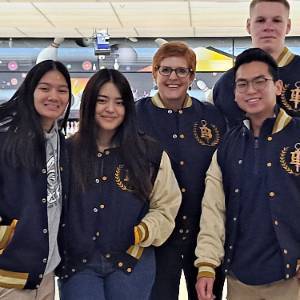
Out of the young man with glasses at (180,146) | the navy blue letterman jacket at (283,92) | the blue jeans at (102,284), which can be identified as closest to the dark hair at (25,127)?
the blue jeans at (102,284)

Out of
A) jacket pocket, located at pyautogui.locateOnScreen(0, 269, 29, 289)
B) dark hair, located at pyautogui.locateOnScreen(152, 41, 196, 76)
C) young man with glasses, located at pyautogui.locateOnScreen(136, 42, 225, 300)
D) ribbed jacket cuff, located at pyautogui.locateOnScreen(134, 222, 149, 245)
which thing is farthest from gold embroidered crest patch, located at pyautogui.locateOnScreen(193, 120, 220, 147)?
jacket pocket, located at pyautogui.locateOnScreen(0, 269, 29, 289)

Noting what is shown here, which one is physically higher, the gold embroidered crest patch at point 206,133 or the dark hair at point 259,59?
the dark hair at point 259,59

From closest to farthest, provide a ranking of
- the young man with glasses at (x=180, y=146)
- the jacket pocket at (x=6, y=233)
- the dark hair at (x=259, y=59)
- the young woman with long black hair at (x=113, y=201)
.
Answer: the jacket pocket at (x=6, y=233) < the young woman with long black hair at (x=113, y=201) < the dark hair at (x=259, y=59) < the young man with glasses at (x=180, y=146)

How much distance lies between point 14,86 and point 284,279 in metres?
5.72

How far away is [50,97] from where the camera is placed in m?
2.07

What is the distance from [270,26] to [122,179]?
3.10ft

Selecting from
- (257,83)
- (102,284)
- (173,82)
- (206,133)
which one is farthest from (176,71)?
(102,284)

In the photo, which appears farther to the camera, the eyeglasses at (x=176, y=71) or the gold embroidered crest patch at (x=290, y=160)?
the eyeglasses at (x=176, y=71)

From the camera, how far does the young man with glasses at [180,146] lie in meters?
2.35

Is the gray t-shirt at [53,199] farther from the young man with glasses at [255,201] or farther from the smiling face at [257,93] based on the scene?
the smiling face at [257,93]

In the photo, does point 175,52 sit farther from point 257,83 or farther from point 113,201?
point 113,201

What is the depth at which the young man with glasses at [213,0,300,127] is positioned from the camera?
→ 2.41m

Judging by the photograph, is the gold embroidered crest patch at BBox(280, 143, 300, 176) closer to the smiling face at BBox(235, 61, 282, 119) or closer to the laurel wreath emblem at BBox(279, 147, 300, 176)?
the laurel wreath emblem at BBox(279, 147, 300, 176)

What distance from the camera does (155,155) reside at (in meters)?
2.18
